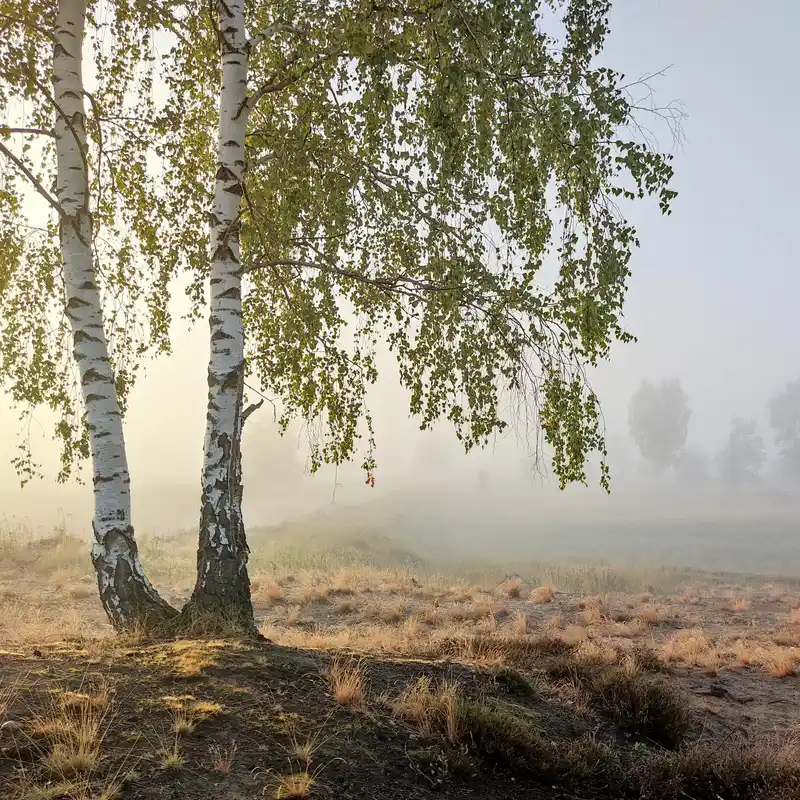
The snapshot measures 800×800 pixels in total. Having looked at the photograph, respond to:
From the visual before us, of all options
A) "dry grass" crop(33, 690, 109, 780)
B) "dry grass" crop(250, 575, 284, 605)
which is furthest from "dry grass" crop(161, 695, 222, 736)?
"dry grass" crop(250, 575, 284, 605)

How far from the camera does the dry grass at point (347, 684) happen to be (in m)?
4.40

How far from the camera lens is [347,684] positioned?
4.46m

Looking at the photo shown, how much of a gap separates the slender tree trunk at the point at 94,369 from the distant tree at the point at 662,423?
101148 millimetres

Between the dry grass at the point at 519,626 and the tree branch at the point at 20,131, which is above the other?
the tree branch at the point at 20,131

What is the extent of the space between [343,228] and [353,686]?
463cm

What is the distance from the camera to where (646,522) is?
64562mm

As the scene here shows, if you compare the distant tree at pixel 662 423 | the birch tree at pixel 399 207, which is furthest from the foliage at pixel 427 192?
the distant tree at pixel 662 423

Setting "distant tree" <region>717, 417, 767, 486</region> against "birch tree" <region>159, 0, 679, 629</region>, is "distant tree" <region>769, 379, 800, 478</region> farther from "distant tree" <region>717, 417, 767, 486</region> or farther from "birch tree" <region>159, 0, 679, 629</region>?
"birch tree" <region>159, 0, 679, 629</region>

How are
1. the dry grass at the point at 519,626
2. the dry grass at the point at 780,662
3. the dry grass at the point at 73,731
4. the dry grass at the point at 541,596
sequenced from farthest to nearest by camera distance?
the dry grass at the point at 541,596 → the dry grass at the point at 519,626 → the dry grass at the point at 780,662 → the dry grass at the point at 73,731

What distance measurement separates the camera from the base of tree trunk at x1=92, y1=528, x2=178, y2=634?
6359 mm

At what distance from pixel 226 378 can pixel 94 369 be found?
57.1 inches

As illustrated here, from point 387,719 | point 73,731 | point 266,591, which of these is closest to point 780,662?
point 387,719

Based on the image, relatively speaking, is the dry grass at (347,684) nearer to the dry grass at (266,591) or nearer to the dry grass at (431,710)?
the dry grass at (431,710)

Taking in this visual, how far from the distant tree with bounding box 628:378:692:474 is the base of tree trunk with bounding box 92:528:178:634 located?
101 meters
